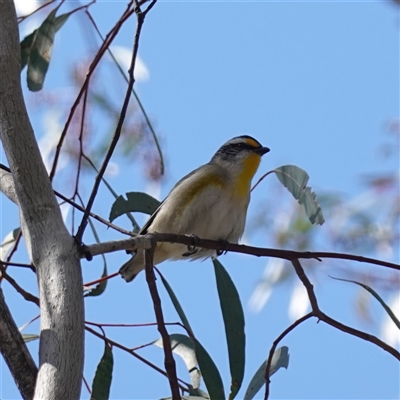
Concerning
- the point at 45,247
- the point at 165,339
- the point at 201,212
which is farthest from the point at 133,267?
the point at 45,247

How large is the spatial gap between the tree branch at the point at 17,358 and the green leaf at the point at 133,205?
0.76 metres

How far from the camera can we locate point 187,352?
265 cm

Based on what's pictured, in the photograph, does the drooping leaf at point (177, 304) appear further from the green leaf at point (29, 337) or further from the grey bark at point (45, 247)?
the grey bark at point (45, 247)

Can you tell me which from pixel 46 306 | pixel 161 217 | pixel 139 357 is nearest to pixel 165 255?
pixel 161 217

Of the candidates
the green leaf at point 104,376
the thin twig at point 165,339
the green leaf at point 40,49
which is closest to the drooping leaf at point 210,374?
the green leaf at point 104,376

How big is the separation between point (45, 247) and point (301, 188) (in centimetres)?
110

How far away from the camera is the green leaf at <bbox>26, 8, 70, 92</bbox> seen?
3.05m

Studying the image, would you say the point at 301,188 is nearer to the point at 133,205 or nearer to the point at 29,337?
the point at 133,205

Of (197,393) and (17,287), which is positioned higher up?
(17,287)

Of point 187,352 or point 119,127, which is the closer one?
point 119,127

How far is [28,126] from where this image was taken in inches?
65.8

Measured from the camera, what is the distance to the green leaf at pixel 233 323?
2.24 meters

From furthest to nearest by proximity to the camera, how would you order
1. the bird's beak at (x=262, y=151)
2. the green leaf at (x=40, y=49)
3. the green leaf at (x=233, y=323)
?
the bird's beak at (x=262, y=151), the green leaf at (x=40, y=49), the green leaf at (x=233, y=323)

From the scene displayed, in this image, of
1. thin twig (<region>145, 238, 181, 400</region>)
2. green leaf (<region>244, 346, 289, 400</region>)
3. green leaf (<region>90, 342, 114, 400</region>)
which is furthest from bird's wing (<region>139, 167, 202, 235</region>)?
thin twig (<region>145, 238, 181, 400</region>)
